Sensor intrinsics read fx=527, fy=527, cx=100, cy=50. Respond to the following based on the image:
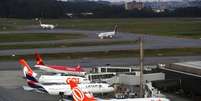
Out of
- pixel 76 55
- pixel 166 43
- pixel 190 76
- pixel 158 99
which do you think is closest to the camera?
pixel 158 99

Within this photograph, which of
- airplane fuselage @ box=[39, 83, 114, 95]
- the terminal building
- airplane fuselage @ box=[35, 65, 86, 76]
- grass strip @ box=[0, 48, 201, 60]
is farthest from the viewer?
grass strip @ box=[0, 48, 201, 60]

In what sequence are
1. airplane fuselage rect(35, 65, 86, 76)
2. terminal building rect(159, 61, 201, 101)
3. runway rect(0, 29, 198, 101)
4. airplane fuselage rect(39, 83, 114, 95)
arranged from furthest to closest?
airplane fuselage rect(35, 65, 86, 76)
runway rect(0, 29, 198, 101)
airplane fuselage rect(39, 83, 114, 95)
terminal building rect(159, 61, 201, 101)

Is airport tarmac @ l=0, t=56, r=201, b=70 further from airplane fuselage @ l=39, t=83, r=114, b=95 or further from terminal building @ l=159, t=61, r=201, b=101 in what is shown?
airplane fuselage @ l=39, t=83, r=114, b=95

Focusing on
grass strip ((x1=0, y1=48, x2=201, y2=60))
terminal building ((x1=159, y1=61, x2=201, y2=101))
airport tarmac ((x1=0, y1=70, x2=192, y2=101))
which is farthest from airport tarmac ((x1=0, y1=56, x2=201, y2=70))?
terminal building ((x1=159, y1=61, x2=201, y2=101))

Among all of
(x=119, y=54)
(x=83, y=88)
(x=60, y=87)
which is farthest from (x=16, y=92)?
(x=119, y=54)

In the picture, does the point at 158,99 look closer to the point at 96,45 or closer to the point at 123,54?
the point at 123,54

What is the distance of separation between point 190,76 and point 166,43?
57.9 meters

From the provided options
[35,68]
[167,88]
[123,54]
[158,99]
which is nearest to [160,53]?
[123,54]

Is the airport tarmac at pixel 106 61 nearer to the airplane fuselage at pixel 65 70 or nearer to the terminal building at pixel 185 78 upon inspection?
the airplane fuselage at pixel 65 70

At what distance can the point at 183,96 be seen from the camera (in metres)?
55.8

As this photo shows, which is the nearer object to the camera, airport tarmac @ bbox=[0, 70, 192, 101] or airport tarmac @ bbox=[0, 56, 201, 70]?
airport tarmac @ bbox=[0, 70, 192, 101]

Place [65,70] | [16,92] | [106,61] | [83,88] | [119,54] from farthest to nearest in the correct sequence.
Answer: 1. [119,54]
2. [106,61]
3. [65,70]
4. [16,92]
5. [83,88]

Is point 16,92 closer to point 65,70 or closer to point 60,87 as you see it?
point 60,87

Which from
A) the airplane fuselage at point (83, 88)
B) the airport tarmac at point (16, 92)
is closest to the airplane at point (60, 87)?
the airplane fuselage at point (83, 88)
